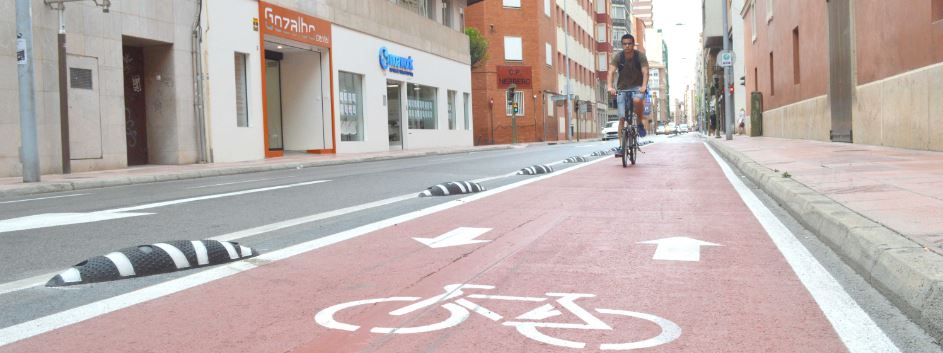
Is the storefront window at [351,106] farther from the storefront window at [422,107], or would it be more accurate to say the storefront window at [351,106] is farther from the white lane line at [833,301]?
the white lane line at [833,301]

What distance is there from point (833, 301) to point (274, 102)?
978 inches

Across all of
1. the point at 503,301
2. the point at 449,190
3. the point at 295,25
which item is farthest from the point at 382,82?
the point at 503,301

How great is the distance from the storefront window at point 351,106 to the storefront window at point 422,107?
15.0 feet

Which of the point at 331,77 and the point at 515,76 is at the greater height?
the point at 515,76

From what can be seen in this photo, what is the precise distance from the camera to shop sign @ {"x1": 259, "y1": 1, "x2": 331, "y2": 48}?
23.2 metres

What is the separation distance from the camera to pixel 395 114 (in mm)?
33219

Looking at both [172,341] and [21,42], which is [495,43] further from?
[172,341]

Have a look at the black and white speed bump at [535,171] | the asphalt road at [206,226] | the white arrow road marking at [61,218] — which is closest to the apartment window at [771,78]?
the black and white speed bump at [535,171]

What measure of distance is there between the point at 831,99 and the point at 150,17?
1582 cm

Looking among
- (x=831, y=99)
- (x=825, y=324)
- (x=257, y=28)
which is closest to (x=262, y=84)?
(x=257, y=28)

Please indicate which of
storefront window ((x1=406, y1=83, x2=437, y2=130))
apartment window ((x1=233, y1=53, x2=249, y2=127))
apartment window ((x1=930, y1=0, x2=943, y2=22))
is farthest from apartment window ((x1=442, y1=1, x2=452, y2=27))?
apartment window ((x1=930, y1=0, x2=943, y2=22))

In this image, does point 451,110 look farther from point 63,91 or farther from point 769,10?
point 63,91

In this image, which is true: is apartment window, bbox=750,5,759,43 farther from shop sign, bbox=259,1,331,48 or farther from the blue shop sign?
shop sign, bbox=259,1,331,48

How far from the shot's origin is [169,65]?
19.2 m
